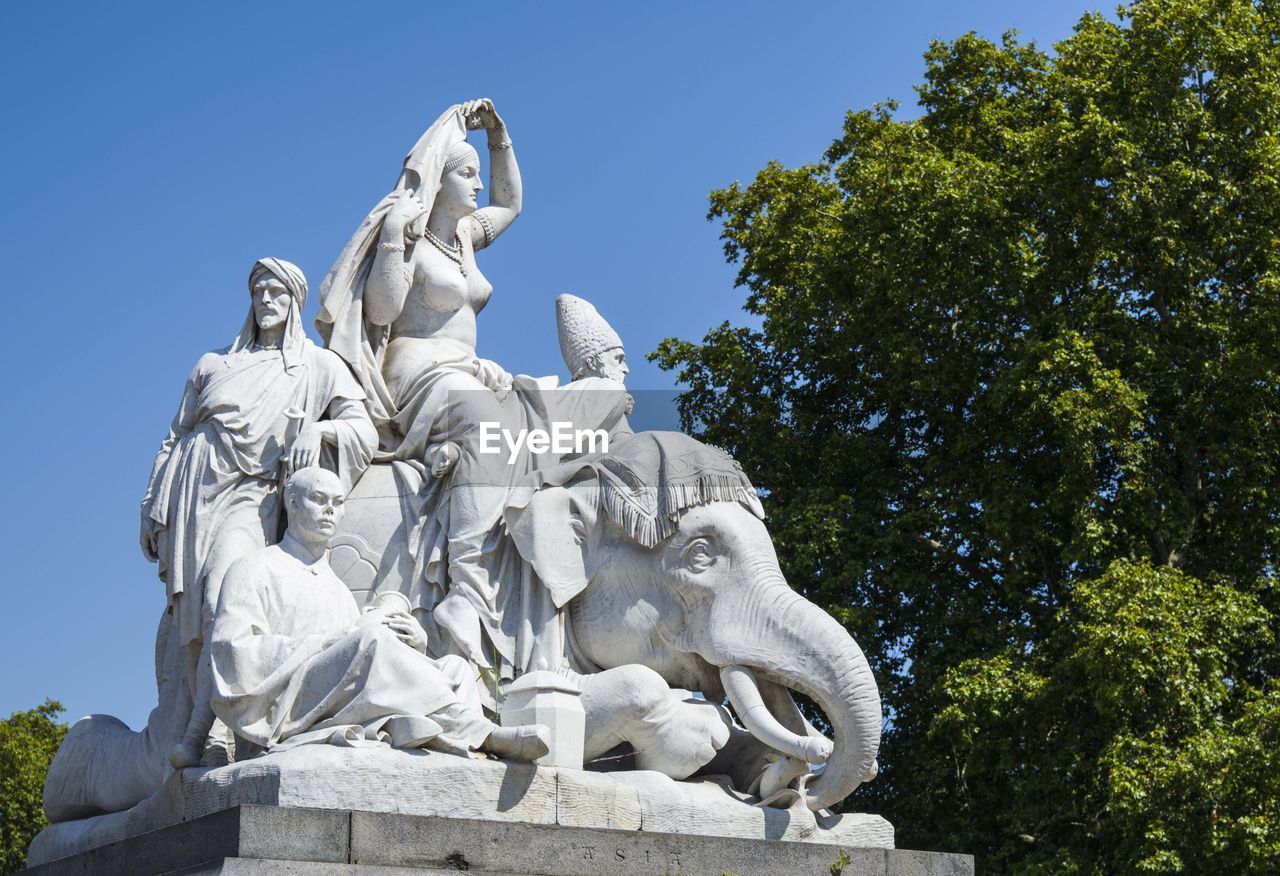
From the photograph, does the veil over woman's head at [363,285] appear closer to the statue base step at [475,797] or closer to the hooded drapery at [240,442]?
the hooded drapery at [240,442]

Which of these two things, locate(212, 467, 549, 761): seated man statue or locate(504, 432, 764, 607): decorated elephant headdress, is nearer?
locate(212, 467, 549, 761): seated man statue

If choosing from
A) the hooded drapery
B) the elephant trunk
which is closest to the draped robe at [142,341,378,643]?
the hooded drapery

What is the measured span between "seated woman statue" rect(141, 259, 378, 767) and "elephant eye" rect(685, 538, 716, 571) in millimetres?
1671

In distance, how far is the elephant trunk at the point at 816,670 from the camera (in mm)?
8539

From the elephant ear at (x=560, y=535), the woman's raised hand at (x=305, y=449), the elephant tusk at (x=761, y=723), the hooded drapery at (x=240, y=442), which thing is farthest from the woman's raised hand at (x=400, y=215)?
the elephant tusk at (x=761, y=723)

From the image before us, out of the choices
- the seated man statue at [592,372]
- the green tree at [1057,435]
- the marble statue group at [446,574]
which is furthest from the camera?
the green tree at [1057,435]

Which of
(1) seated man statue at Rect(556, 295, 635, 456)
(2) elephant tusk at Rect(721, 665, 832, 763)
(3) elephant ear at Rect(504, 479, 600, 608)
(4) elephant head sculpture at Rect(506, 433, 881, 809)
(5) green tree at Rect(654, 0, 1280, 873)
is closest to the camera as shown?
(2) elephant tusk at Rect(721, 665, 832, 763)

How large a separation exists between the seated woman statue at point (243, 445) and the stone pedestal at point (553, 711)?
1424 millimetres

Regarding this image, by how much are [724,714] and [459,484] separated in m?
1.67

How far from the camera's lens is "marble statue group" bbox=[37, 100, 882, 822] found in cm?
813

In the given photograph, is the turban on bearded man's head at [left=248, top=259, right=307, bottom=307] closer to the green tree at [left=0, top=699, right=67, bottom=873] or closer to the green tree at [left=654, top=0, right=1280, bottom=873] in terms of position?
the green tree at [left=654, top=0, right=1280, bottom=873]

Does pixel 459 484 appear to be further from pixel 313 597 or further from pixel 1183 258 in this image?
pixel 1183 258

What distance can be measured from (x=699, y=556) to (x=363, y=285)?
2.39m

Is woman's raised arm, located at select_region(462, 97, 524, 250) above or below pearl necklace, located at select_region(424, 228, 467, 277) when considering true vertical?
above
